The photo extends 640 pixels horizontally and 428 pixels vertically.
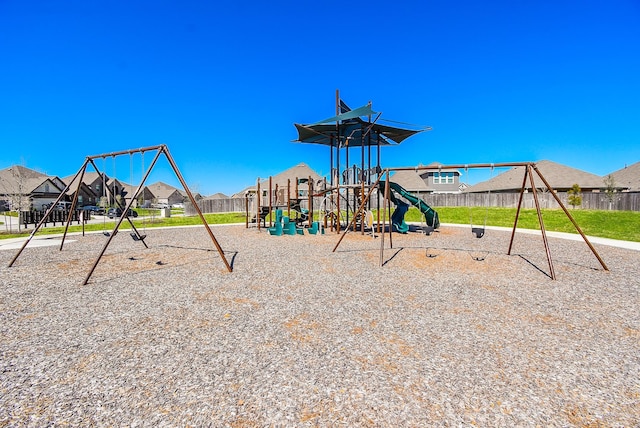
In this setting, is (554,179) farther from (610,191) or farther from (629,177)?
(610,191)

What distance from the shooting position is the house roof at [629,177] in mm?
39312

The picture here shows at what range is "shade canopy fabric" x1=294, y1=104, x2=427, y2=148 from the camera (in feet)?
48.0

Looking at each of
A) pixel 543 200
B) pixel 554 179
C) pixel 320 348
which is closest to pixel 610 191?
pixel 543 200

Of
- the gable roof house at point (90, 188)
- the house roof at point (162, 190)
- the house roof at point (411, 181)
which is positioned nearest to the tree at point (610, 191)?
the house roof at point (411, 181)

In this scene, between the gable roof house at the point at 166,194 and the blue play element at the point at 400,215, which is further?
the gable roof house at the point at 166,194

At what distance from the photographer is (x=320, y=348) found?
3717mm

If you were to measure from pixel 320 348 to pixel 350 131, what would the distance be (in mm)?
13737

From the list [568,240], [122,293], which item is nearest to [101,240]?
[122,293]

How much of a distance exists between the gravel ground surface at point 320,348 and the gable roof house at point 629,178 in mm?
43772

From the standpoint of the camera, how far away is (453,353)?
360 centimetres

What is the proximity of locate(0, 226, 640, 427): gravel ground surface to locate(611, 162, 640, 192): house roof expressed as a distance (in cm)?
4401

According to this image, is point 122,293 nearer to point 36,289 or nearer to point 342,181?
point 36,289

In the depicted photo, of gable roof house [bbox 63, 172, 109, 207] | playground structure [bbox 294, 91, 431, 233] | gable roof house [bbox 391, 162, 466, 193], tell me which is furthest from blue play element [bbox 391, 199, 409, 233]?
gable roof house [bbox 63, 172, 109, 207]

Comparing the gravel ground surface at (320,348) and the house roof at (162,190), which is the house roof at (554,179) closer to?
the gravel ground surface at (320,348)
